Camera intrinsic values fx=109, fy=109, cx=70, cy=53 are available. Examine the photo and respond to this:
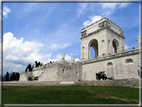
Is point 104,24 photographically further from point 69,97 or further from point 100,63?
point 69,97

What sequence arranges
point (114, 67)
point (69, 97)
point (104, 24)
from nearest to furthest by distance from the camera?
point (69, 97) → point (114, 67) → point (104, 24)

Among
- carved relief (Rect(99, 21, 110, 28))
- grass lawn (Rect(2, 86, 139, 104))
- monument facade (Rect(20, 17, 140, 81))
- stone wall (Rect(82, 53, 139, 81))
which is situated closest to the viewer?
grass lawn (Rect(2, 86, 139, 104))

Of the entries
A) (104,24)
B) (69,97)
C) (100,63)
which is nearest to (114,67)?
(100,63)

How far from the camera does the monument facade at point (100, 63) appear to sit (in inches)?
943

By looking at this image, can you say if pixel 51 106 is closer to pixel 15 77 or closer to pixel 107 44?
pixel 107 44

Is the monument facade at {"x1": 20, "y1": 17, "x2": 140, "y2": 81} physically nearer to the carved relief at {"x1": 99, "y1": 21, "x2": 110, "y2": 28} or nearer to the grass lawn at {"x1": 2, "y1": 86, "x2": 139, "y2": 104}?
the carved relief at {"x1": 99, "y1": 21, "x2": 110, "y2": 28}

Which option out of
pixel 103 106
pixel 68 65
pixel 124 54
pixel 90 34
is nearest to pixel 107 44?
pixel 90 34

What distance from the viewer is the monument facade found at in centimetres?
2396

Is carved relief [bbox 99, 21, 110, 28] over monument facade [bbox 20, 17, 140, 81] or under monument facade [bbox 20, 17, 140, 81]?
over

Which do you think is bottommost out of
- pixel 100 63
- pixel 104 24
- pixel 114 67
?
pixel 114 67

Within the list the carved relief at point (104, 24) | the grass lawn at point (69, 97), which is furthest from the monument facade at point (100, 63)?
the grass lawn at point (69, 97)

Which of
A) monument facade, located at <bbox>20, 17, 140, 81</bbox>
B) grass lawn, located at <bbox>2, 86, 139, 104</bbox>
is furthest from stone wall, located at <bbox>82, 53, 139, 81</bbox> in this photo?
grass lawn, located at <bbox>2, 86, 139, 104</bbox>

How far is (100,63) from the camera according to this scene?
29.8 metres

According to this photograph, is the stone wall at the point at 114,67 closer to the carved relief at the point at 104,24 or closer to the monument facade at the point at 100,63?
the monument facade at the point at 100,63
